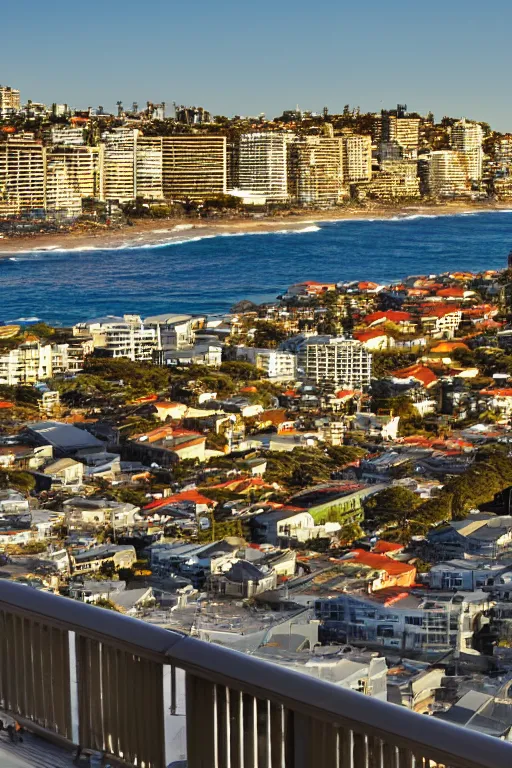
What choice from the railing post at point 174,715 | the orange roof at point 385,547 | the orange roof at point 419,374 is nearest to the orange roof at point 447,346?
the orange roof at point 419,374

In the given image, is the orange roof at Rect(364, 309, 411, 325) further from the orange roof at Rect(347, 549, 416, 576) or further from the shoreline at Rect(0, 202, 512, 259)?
the shoreline at Rect(0, 202, 512, 259)

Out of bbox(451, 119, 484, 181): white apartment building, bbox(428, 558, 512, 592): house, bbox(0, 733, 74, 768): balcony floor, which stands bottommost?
bbox(451, 119, 484, 181): white apartment building

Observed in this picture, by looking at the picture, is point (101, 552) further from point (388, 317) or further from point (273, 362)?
point (388, 317)

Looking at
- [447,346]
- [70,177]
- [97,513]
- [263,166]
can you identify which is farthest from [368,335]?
[263,166]

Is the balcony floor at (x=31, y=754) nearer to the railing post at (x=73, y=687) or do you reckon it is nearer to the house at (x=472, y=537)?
the railing post at (x=73, y=687)

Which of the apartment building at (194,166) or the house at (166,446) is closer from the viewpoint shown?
the house at (166,446)

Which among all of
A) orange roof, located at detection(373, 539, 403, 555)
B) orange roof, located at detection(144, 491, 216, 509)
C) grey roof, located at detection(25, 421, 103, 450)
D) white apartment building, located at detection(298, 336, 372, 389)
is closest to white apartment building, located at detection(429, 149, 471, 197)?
white apartment building, located at detection(298, 336, 372, 389)
